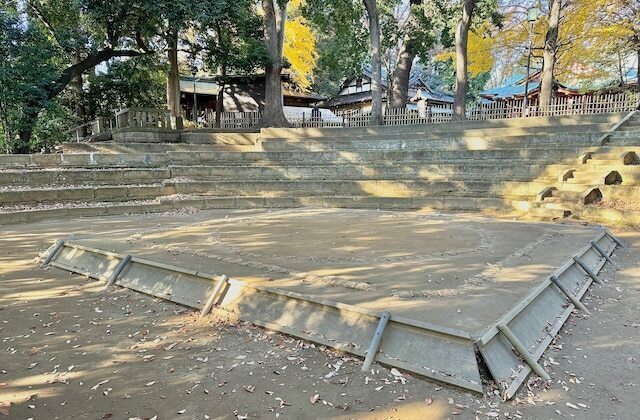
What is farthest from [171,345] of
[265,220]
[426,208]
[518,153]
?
[518,153]

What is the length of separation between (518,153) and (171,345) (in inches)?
341

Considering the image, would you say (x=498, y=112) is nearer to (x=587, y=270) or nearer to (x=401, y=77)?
(x=401, y=77)

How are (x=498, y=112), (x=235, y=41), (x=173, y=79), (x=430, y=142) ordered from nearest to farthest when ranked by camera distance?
(x=430, y=142) → (x=498, y=112) → (x=173, y=79) → (x=235, y=41)

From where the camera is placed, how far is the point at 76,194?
27.7 feet

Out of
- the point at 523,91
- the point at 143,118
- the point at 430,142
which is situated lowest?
the point at 430,142

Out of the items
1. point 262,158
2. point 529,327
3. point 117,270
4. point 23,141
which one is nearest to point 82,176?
point 262,158

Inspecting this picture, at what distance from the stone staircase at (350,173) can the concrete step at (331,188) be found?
2 centimetres

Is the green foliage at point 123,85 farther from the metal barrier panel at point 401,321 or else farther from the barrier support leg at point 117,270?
the metal barrier panel at point 401,321

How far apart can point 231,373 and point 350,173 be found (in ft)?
26.1

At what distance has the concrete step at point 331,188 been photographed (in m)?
8.75

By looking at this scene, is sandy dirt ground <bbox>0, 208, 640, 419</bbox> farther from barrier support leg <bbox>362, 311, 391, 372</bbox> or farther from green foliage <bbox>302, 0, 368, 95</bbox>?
green foliage <bbox>302, 0, 368, 95</bbox>

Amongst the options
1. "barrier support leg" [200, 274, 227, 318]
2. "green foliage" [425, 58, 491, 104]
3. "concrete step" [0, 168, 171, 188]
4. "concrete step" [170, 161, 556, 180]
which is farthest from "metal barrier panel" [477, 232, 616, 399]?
"green foliage" [425, 58, 491, 104]

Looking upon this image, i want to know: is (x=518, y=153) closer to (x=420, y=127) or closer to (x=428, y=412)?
(x=420, y=127)

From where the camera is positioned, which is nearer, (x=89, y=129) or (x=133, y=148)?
(x=133, y=148)
